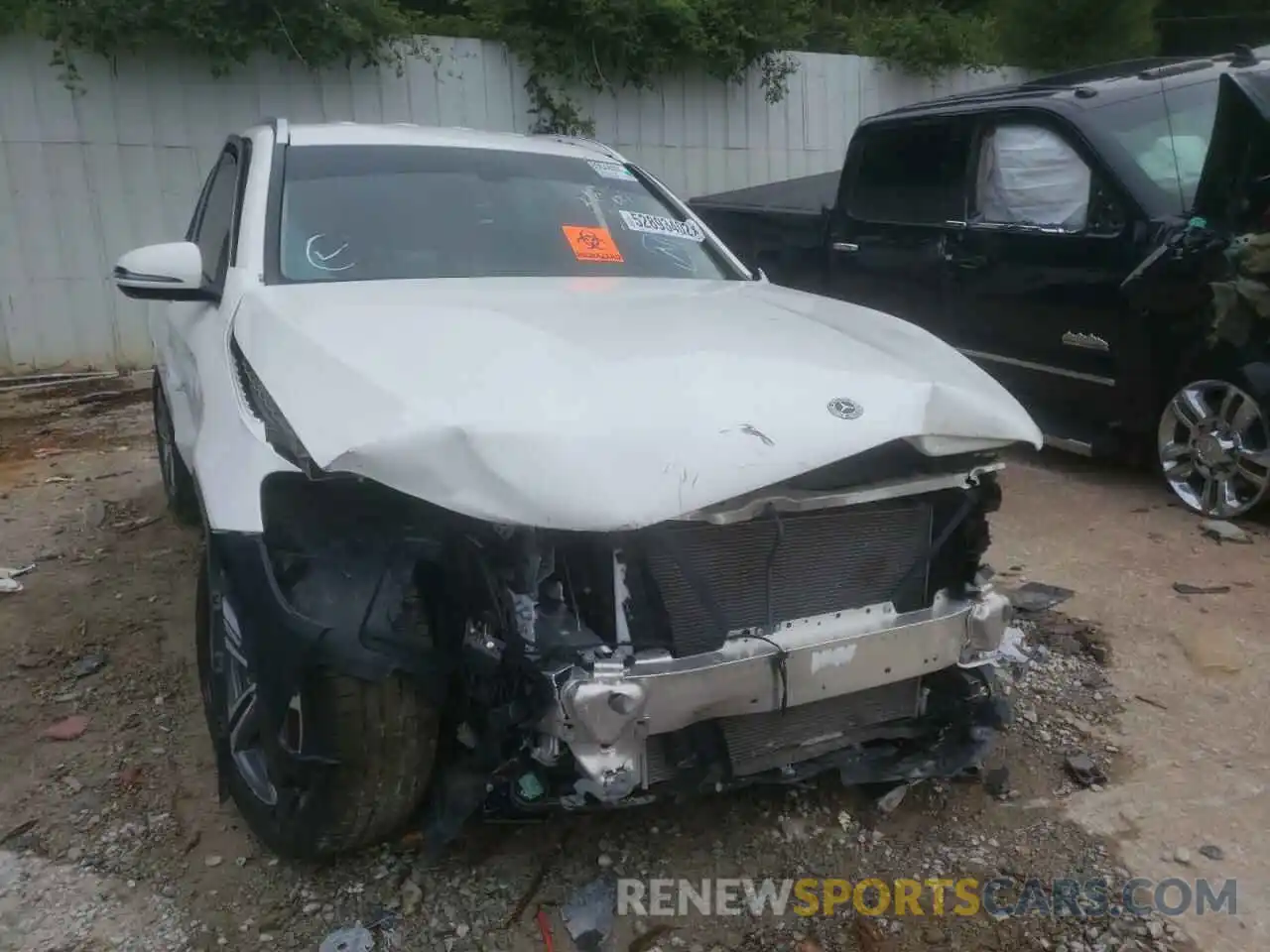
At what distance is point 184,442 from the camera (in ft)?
10.8

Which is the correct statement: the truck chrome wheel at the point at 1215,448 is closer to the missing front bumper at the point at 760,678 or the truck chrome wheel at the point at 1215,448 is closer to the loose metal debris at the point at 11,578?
the missing front bumper at the point at 760,678

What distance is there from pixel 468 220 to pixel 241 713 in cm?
172

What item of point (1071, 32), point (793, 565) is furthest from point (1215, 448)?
point (1071, 32)

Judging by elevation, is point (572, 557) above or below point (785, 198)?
below

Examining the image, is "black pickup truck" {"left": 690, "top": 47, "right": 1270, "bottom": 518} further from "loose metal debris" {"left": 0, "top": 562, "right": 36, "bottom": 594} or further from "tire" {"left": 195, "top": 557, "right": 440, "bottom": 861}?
"loose metal debris" {"left": 0, "top": 562, "right": 36, "bottom": 594}

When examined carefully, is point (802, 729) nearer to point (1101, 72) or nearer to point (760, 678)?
point (760, 678)

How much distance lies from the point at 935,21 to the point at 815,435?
376 inches

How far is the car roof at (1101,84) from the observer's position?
5203 millimetres

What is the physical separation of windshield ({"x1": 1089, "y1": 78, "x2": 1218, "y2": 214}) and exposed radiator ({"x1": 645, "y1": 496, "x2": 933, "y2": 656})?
3134 millimetres

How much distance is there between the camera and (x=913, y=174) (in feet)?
19.6

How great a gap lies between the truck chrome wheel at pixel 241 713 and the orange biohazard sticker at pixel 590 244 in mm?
1644

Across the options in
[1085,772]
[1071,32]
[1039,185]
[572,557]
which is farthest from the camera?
[1071,32]

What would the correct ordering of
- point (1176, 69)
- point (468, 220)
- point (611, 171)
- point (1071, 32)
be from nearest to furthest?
1. point (468, 220)
2. point (611, 171)
3. point (1176, 69)
4. point (1071, 32)

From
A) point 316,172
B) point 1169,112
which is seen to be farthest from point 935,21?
point 316,172
